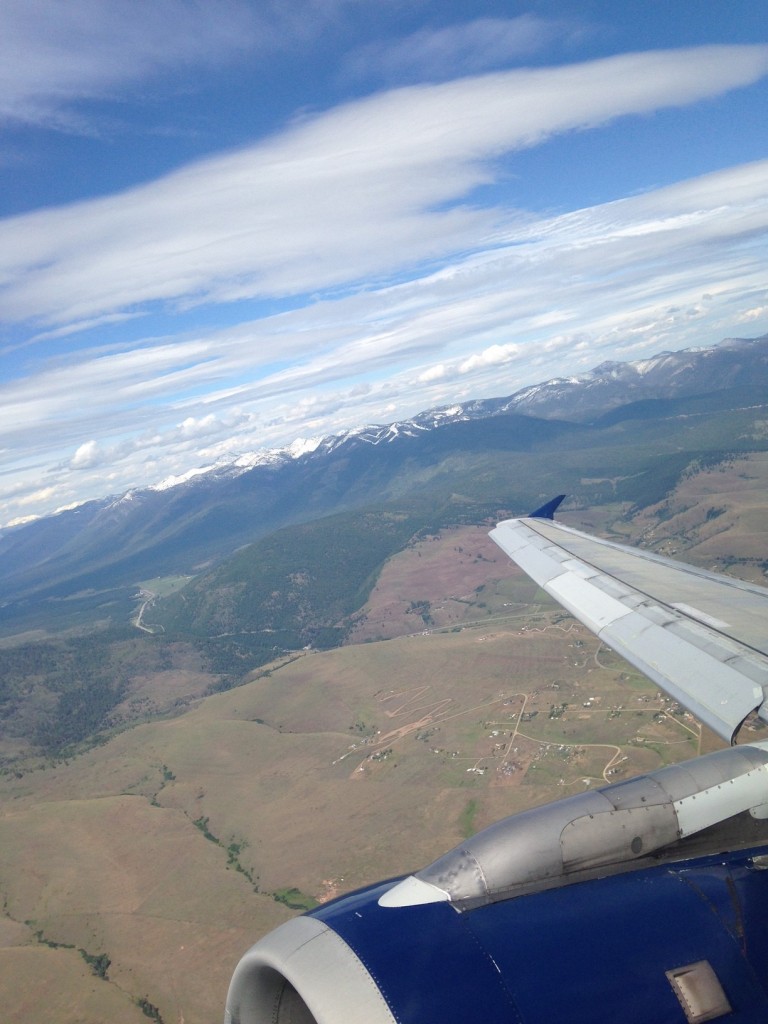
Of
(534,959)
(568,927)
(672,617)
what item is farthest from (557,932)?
(672,617)

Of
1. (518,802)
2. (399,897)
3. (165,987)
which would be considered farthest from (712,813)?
(518,802)

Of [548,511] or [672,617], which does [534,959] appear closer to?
[672,617]

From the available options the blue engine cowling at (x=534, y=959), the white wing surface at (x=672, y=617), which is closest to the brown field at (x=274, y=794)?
the white wing surface at (x=672, y=617)

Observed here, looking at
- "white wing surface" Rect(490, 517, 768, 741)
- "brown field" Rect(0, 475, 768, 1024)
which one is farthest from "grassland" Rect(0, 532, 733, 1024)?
"white wing surface" Rect(490, 517, 768, 741)

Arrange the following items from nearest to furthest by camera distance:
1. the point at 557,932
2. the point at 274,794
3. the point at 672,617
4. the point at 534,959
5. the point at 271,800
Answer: the point at 534,959
the point at 557,932
the point at 672,617
the point at 271,800
the point at 274,794

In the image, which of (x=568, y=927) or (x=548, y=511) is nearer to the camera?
(x=568, y=927)

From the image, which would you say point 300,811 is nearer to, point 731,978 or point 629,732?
point 629,732
